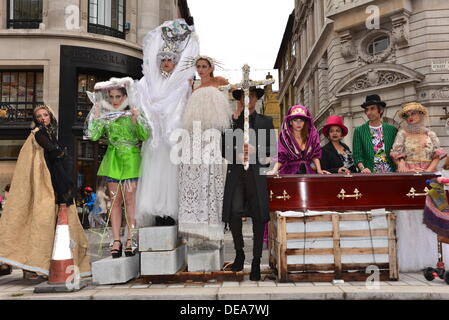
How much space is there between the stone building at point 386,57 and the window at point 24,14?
14.6 meters

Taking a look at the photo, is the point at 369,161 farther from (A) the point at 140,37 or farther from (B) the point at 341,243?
(A) the point at 140,37

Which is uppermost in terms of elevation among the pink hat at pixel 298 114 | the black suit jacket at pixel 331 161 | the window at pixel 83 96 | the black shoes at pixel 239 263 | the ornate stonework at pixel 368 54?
the ornate stonework at pixel 368 54

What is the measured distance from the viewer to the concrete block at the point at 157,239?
15.8 ft

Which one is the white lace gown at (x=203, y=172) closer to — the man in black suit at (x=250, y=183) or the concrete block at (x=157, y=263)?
the man in black suit at (x=250, y=183)

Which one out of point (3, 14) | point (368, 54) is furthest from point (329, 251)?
point (368, 54)

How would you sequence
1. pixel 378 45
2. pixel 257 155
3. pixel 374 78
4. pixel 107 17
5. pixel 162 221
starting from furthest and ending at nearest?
pixel 378 45 → pixel 374 78 → pixel 107 17 → pixel 162 221 → pixel 257 155

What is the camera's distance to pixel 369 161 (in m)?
5.83

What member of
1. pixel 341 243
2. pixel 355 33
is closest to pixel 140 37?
pixel 355 33

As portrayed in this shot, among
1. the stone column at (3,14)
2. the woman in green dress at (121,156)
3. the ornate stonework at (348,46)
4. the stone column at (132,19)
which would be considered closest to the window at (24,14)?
the stone column at (3,14)

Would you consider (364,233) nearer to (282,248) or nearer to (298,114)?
(282,248)

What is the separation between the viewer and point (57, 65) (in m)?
16.5

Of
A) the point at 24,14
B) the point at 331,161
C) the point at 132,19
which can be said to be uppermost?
the point at 132,19

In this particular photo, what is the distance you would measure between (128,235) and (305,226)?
233 cm

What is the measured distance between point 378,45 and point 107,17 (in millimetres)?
13497
